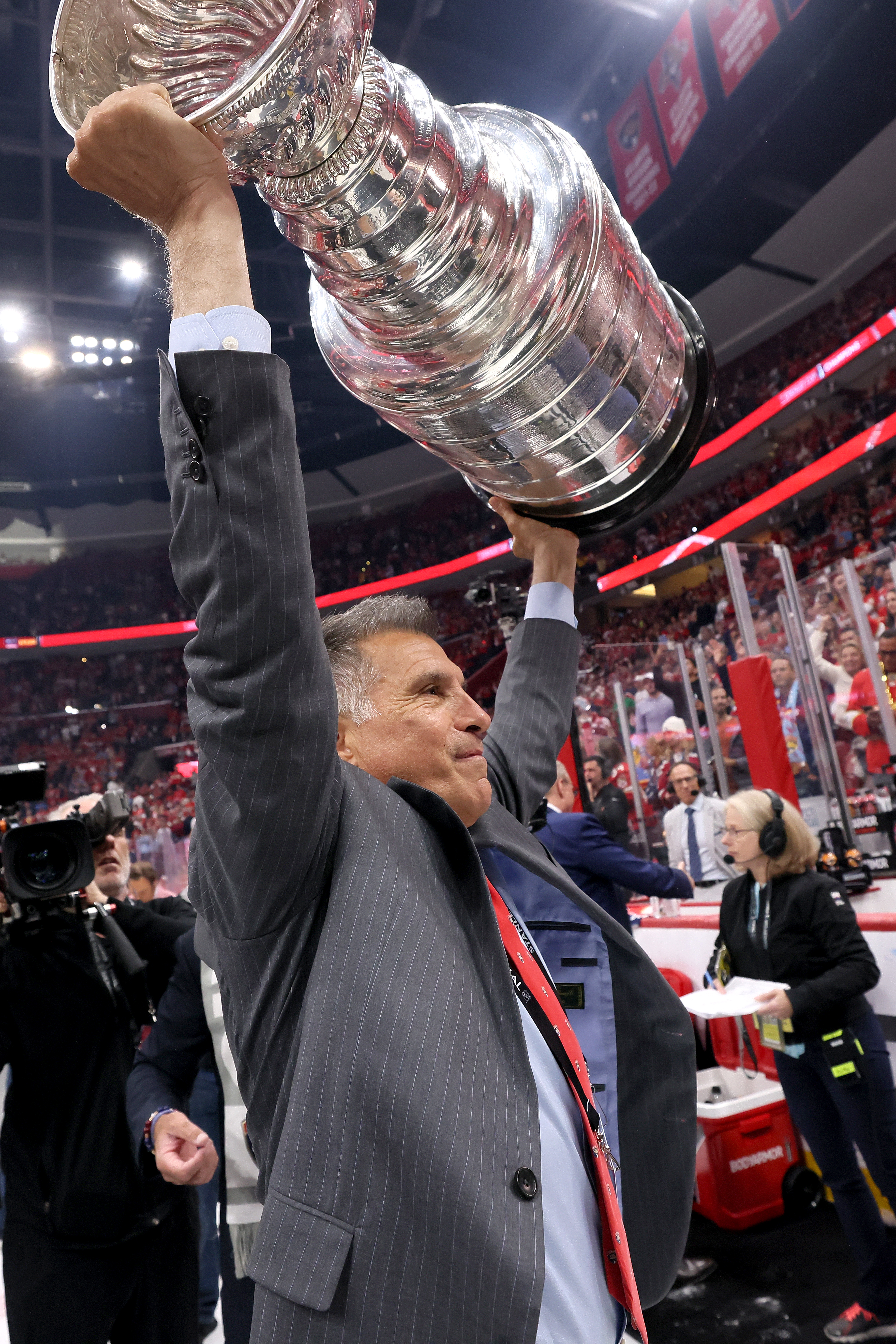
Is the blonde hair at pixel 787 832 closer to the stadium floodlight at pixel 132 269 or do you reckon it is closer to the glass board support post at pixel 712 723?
the glass board support post at pixel 712 723

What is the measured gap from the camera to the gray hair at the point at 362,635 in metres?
1.09

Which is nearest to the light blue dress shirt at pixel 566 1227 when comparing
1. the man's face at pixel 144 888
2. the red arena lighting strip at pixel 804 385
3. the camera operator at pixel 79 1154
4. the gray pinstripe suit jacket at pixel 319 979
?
the gray pinstripe suit jacket at pixel 319 979

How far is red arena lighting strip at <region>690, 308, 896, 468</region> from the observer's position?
9742mm

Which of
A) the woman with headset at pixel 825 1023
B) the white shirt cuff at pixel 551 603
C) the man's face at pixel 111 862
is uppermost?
the white shirt cuff at pixel 551 603

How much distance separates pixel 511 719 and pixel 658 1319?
227cm

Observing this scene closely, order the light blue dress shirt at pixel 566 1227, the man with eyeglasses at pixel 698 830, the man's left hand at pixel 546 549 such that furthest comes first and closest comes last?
1. the man with eyeglasses at pixel 698 830
2. the man's left hand at pixel 546 549
3. the light blue dress shirt at pixel 566 1227

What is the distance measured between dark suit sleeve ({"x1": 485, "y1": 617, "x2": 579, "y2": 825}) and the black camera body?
3.63 ft

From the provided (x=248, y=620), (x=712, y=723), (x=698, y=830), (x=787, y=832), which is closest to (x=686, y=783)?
(x=698, y=830)

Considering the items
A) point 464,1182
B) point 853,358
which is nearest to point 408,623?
point 464,1182

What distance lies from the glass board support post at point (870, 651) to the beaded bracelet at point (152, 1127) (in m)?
4.42

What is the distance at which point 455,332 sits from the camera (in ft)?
2.60

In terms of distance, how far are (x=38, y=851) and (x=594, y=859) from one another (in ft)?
6.31

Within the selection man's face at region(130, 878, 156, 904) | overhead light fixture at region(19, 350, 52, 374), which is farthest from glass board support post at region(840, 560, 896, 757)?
overhead light fixture at region(19, 350, 52, 374)

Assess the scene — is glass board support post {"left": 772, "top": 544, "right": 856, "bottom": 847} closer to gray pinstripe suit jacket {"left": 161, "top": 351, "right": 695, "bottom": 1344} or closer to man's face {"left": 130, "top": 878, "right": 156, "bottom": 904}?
man's face {"left": 130, "top": 878, "right": 156, "bottom": 904}
